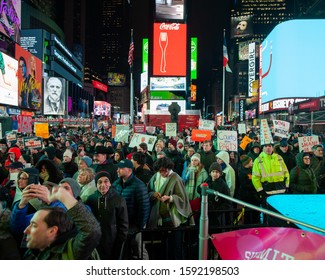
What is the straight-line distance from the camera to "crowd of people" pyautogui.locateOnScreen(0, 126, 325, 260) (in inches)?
107

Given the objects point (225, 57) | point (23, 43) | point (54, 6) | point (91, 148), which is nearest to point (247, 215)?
point (91, 148)

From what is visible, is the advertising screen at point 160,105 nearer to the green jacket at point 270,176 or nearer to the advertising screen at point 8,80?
the advertising screen at point 8,80

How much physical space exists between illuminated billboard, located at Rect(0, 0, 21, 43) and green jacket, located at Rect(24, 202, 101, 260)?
120ft

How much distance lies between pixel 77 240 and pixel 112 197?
1.50 m

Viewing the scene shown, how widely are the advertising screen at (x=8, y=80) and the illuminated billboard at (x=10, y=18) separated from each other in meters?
2.82

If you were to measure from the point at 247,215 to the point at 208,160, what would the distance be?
2064mm

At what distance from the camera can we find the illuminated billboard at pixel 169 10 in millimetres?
52219

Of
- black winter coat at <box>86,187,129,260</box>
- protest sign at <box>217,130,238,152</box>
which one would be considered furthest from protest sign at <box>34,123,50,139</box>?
black winter coat at <box>86,187,129,260</box>

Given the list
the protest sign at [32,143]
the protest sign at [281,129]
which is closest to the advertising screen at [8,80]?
the protest sign at [32,143]

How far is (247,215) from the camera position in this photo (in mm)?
6832

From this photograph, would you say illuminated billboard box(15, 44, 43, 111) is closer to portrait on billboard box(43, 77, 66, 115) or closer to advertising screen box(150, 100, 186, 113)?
portrait on billboard box(43, 77, 66, 115)

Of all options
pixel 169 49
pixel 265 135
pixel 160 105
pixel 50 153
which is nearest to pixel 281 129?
pixel 265 135

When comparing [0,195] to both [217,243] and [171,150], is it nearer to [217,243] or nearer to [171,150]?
[217,243]
